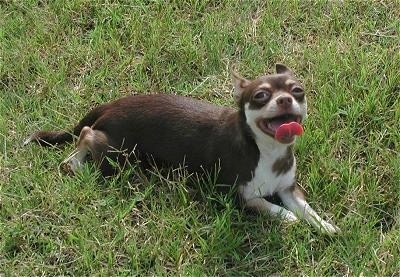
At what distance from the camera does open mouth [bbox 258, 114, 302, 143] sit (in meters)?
3.74

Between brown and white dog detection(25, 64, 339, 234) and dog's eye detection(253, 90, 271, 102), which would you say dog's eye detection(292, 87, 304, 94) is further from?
dog's eye detection(253, 90, 271, 102)

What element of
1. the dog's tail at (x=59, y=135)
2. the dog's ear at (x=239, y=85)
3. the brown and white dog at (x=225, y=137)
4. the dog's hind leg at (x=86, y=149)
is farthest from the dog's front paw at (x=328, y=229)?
the dog's tail at (x=59, y=135)

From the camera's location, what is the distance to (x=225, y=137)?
161 inches

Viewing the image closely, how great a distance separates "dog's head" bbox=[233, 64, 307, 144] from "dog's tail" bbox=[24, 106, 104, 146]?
3.37 ft

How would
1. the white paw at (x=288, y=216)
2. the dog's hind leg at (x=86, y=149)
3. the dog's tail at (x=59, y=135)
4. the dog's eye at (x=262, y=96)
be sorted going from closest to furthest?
the dog's eye at (x=262, y=96) < the white paw at (x=288, y=216) < the dog's hind leg at (x=86, y=149) < the dog's tail at (x=59, y=135)

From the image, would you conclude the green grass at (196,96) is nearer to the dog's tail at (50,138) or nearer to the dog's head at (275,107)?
the dog's tail at (50,138)

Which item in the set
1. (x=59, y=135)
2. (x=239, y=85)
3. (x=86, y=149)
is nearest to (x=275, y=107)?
(x=239, y=85)

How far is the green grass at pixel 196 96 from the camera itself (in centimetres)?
384

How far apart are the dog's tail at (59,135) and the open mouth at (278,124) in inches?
44.8

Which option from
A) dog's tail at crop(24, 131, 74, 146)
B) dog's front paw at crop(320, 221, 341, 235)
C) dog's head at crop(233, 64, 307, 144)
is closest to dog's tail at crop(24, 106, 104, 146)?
dog's tail at crop(24, 131, 74, 146)

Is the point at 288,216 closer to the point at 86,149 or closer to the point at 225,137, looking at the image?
the point at 225,137

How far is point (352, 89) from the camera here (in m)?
4.71

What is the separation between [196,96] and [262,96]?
117 centimetres

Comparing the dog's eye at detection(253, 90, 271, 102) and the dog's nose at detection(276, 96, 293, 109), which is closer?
the dog's nose at detection(276, 96, 293, 109)
